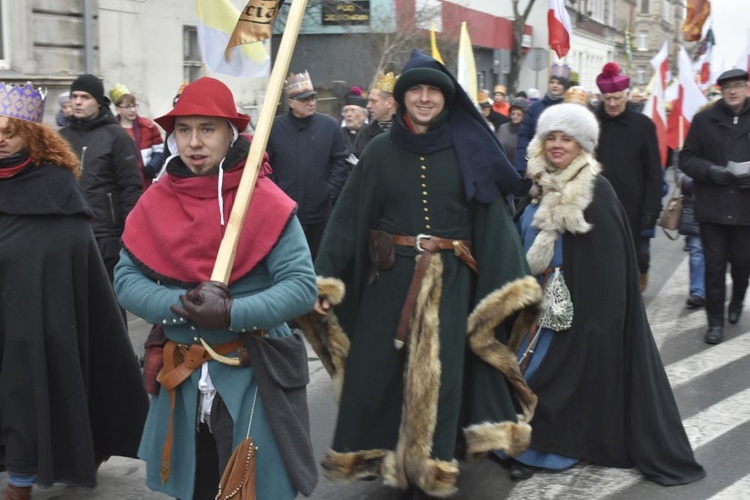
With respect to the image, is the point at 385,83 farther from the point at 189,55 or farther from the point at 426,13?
the point at 426,13

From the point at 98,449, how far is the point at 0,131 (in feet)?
5.05

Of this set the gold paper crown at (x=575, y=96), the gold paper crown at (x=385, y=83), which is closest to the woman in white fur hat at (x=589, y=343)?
the gold paper crown at (x=575, y=96)

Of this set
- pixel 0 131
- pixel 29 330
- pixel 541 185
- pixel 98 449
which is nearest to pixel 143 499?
pixel 98 449

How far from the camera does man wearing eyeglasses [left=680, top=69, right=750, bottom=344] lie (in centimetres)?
802

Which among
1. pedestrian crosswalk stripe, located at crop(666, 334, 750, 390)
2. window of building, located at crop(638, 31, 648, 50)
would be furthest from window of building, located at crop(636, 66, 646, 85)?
pedestrian crosswalk stripe, located at crop(666, 334, 750, 390)

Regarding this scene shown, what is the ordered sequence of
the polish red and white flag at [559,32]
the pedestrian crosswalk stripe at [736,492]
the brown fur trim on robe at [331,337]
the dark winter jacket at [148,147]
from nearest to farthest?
1. the brown fur trim on robe at [331,337]
2. the pedestrian crosswalk stripe at [736,492]
3. the dark winter jacket at [148,147]
4. the polish red and white flag at [559,32]

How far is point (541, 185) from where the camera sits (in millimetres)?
5336

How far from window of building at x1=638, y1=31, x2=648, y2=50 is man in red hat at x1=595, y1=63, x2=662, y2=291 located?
7449 centimetres

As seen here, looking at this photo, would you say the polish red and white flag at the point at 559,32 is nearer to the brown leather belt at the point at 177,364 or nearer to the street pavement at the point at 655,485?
the street pavement at the point at 655,485

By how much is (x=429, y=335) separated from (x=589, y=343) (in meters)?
1.06

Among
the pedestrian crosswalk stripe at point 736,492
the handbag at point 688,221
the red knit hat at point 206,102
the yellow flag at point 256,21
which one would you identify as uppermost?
the yellow flag at point 256,21

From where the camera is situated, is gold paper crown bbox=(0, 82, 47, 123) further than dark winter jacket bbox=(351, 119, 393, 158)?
No

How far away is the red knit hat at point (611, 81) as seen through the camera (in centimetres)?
842

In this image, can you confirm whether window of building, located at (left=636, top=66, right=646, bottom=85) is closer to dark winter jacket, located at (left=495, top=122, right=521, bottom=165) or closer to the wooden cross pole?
dark winter jacket, located at (left=495, top=122, right=521, bottom=165)
